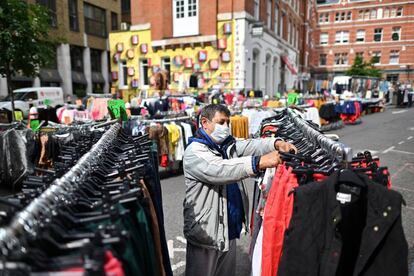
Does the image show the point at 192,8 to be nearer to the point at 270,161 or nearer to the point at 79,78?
the point at 79,78

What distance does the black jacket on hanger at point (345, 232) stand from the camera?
1611 millimetres

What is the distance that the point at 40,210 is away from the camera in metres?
1.27

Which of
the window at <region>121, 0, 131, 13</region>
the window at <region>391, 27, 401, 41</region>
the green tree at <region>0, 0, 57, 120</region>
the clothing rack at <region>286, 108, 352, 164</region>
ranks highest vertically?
the window at <region>121, 0, 131, 13</region>

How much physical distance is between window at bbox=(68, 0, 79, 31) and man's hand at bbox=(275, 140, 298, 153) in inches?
1196

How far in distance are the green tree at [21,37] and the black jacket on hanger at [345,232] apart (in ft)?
32.1

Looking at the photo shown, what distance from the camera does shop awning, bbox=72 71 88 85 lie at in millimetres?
29164

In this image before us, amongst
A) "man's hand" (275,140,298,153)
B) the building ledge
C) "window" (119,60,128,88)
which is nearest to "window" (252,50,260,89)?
the building ledge

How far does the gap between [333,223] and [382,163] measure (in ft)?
24.9

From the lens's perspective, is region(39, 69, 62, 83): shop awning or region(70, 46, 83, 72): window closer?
region(39, 69, 62, 83): shop awning

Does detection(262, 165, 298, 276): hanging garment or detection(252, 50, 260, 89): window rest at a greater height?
detection(252, 50, 260, 89): window

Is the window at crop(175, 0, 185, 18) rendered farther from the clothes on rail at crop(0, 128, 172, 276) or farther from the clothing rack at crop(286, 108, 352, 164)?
the clothes on rail at crop(0, 128, 172, 276)

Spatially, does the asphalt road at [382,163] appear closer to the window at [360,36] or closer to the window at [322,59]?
the window at [360,36]

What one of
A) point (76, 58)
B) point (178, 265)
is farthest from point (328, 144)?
point (76, 58)

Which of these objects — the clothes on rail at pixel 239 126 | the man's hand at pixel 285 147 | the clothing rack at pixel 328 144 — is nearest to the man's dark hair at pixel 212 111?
the man's hand at pixel 285 147
